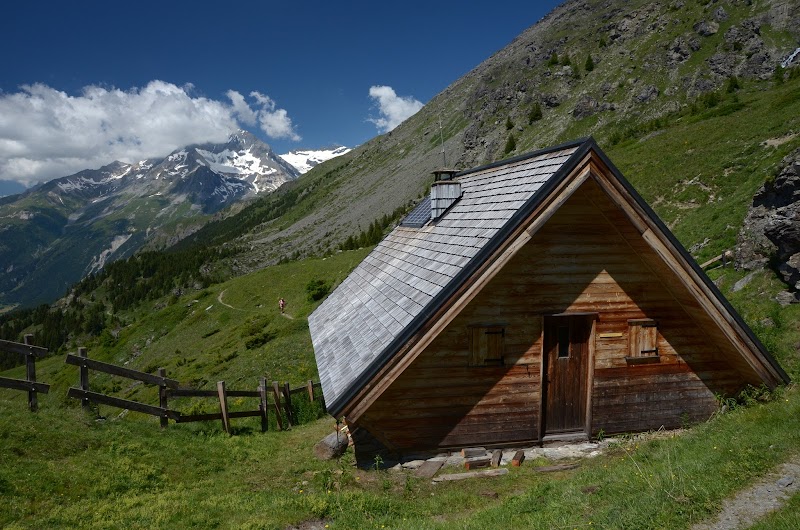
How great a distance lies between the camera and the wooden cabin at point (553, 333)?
9961 mm

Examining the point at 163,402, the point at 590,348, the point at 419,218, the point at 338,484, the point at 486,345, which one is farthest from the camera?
the point at 419,218

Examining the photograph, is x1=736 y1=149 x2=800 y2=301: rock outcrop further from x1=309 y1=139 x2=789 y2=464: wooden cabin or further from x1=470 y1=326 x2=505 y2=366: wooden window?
x1=470 y1=326 x2=505 y2=366: wooden window

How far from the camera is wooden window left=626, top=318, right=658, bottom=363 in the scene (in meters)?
11.4

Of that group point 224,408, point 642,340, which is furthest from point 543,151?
point 224,408

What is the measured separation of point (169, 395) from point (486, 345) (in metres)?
9.42

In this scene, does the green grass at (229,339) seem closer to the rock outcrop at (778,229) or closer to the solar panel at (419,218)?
the solar panel at (419,218)

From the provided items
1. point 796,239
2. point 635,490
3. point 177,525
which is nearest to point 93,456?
point 177,525

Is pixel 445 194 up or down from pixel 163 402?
up

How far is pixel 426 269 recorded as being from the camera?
1230 cm

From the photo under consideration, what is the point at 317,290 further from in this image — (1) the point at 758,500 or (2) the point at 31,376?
(1) the point at 758,500

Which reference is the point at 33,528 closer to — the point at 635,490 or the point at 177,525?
the point at 177,525

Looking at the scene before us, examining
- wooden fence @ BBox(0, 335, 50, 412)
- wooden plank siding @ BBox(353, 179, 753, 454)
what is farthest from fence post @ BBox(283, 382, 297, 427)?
wooden fence @ BBox(0, 335, 50, 412)

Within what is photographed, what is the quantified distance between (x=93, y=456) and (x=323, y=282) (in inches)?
1389

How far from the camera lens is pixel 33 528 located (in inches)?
307
